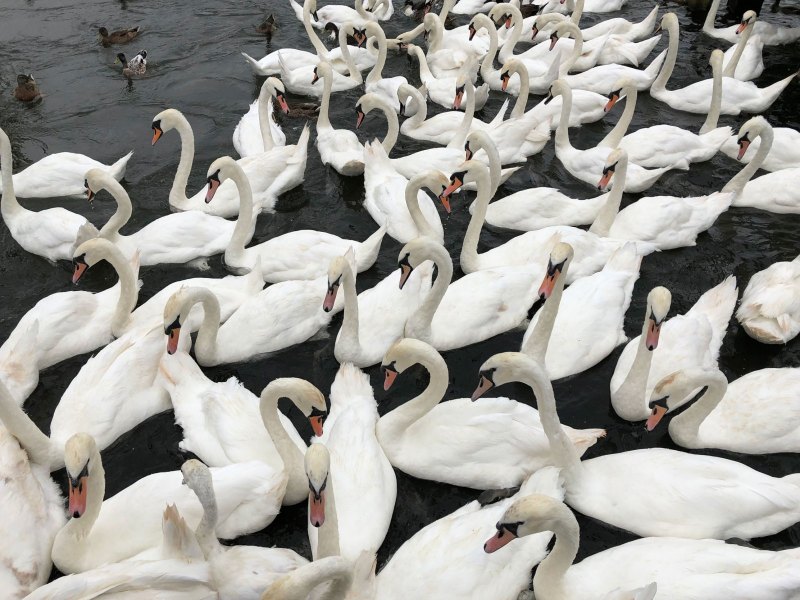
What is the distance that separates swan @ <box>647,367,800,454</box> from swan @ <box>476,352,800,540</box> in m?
0.63

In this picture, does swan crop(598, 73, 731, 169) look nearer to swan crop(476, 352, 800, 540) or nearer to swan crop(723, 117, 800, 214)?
swan crop(723, 117, 800, 214)

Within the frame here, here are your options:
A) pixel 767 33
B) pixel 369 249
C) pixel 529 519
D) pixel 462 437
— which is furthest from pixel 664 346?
pixel 767 33

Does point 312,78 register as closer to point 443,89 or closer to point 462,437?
point 443,89

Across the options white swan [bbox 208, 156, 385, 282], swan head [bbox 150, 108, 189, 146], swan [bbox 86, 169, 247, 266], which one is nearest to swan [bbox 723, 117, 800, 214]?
white swan [bbox 208, 156, 385, 282]

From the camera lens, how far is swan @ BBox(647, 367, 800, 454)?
23.4 feet

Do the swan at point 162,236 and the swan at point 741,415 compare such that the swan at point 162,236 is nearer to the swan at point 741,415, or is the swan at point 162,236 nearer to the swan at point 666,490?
the swan at point 666,490

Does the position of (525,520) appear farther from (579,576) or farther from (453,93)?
(453,93)

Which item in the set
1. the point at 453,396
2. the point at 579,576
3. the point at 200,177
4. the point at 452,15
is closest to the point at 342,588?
the point at 579,576

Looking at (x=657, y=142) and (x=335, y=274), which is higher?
(x=335, y=274)

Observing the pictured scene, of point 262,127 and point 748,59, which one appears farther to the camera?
point 748,59

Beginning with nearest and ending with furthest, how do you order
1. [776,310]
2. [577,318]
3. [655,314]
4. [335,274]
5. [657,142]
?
[655,314]
[335,274]
[577,318]
[776,310]
[657,142]

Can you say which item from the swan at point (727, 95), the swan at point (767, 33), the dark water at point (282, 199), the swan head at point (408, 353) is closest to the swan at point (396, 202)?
the dark water at point (282, 199)

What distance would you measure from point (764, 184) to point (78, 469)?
10033 millimetres

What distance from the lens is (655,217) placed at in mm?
10133
